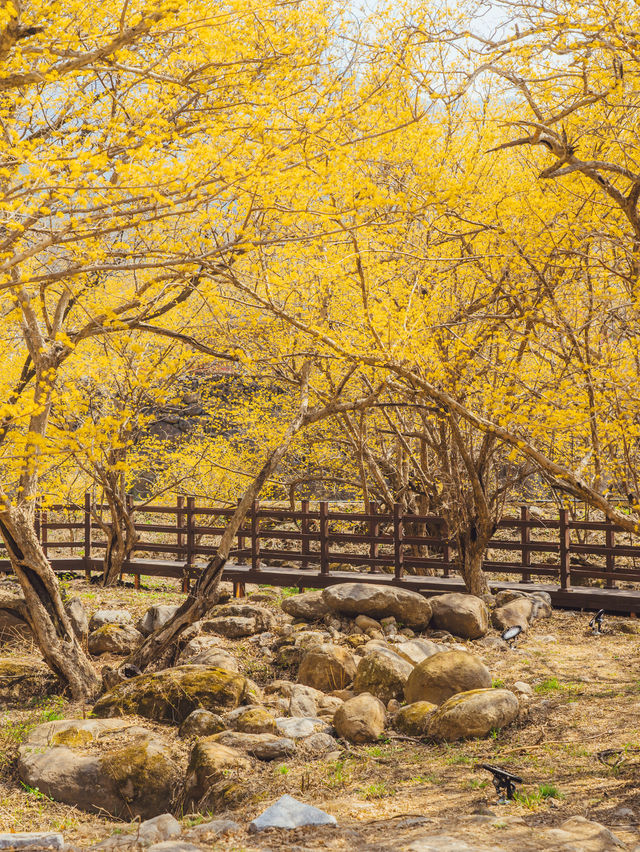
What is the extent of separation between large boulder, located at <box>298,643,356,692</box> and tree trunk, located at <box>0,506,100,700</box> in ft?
6.82

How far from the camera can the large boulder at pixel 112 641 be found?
9.41 metres

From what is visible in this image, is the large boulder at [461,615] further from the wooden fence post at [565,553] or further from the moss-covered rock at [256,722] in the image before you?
the moss-covered rock at [256,722]

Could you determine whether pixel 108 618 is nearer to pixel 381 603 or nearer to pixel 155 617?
pixel 155 617

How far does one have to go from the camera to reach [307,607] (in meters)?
10.0

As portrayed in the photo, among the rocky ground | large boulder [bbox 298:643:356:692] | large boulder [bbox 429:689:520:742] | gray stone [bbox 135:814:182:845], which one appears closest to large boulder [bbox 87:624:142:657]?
the rocky ground

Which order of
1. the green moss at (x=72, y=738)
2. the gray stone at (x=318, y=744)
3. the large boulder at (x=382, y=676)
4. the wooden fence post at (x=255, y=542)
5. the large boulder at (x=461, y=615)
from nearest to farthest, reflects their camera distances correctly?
the gray stone at (x=318, y=744) < the green moss at (x=72, y=738) < the large boulder at (x=382, y=676) < the large boulder at (x=461, y=615) < the wooden fence post at (x=255, y=542)

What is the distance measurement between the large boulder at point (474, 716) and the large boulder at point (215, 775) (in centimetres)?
150

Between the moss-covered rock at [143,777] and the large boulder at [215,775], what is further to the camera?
the moss-covered rock at [143,777]

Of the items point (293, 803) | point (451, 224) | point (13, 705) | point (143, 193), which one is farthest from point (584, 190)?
point (13, 705)

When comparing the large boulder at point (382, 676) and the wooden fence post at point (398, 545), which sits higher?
the wooden fence post at point (398, 545)

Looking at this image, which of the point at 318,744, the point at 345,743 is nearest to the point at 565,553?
the point at 345,743

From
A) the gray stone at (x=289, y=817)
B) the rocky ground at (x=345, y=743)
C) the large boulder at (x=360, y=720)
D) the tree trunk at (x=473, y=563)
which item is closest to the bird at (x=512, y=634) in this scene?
the rocky ground at (x=345, y=743)

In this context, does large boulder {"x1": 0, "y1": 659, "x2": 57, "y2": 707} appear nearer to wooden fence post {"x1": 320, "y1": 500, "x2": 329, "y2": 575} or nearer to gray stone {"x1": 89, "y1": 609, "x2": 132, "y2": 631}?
gray stone {"x1": 89, "y1": 609, "x2": 132, "y2": 631}

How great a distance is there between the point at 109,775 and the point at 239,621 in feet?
13.9
